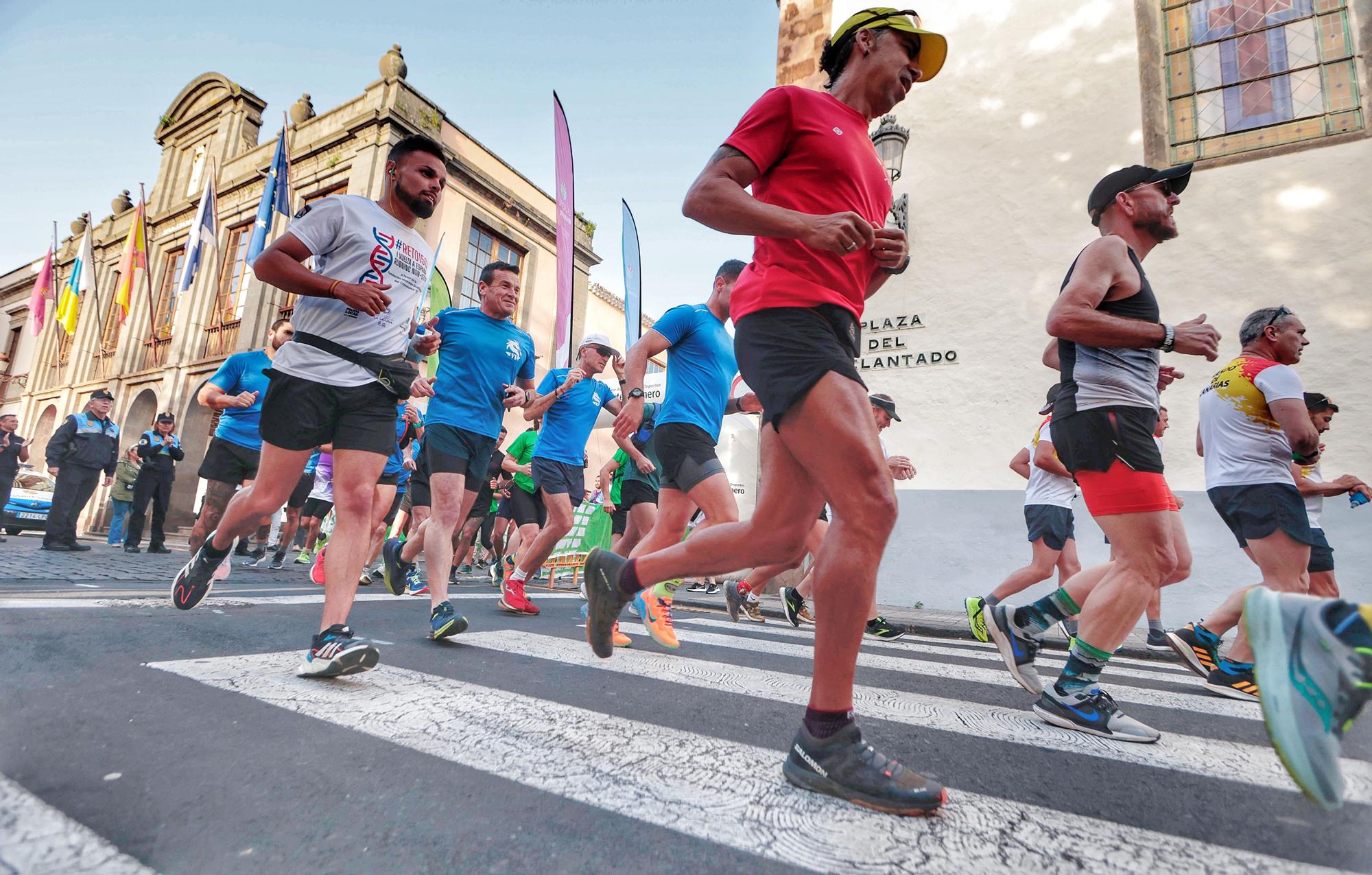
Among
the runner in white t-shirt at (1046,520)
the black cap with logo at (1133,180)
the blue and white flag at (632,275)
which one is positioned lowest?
the runner in white t-shirt at (1046,520)

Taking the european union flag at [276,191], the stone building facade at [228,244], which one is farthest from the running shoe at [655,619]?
the european union flag at [276,191]

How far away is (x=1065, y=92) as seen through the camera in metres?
9.41

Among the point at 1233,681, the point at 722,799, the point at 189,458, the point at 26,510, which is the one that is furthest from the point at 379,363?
the point at 189,458

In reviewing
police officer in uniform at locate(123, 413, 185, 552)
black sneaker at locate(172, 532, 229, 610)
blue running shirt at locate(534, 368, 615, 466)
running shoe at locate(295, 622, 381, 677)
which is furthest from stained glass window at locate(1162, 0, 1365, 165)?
police officer in uniform at locate(123, 413, 185, 552)

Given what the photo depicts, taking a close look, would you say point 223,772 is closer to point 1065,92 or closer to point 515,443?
point 515,443

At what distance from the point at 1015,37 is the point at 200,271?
19.9 m

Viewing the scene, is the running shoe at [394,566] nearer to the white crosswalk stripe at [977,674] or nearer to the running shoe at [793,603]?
the white crosswalk stripe at [977,674]

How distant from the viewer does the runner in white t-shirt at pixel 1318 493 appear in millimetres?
3852

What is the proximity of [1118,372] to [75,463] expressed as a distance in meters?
11.0

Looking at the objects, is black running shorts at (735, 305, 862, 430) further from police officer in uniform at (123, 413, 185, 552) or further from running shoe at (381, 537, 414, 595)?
police officer in uniform at (123, 413, 185, 552)

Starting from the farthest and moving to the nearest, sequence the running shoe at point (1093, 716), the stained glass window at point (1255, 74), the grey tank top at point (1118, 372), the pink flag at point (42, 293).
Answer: the pink flag at point (42, 293) → the stained glass window at point (1255, 74) → the grey tank top at point (1118, 372) → the running shoe at point (1093, 716)

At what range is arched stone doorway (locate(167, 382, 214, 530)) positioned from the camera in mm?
16672

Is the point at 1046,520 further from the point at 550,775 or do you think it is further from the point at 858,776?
the point at 550,775

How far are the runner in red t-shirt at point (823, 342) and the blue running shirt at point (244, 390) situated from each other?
483 cm
